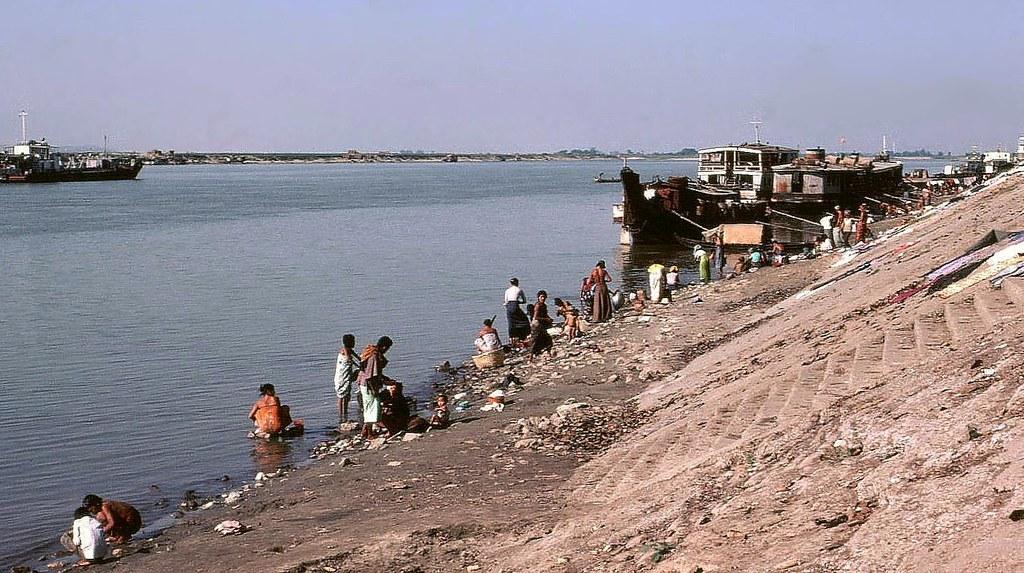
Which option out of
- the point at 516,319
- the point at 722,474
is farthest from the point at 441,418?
the point at 516,319

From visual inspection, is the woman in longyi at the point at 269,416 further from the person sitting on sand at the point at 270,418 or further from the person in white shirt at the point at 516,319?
the person in white shirt at the point at 516,319

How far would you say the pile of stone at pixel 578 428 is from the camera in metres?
12.0

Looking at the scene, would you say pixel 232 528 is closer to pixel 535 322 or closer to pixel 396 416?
pixel 396 416

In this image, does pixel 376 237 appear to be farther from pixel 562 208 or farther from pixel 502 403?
pixel 502 403

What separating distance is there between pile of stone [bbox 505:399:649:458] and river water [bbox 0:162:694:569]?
335 cm

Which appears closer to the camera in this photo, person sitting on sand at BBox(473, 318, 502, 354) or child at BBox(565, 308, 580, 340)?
person sitting on sand at BBox(473, 318, 502, 354)

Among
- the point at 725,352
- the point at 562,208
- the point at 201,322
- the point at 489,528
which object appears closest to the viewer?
the point at 489,528

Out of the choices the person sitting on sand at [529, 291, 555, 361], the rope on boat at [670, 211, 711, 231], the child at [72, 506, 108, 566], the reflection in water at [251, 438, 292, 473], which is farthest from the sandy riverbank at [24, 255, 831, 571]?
the rope on boat at [670, 211, 711, 231]

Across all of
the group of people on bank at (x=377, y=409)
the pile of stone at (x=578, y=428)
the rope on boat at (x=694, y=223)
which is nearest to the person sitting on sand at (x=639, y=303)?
the group of people on bank at (x=377, y=409)

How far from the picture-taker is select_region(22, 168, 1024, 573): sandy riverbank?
687cm

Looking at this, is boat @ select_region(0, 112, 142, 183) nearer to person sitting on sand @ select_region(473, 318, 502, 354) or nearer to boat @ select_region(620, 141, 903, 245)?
boat @ select_region(620, 141, 903, 245)

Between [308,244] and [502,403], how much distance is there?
124 feet

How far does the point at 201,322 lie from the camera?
2733 centimetres

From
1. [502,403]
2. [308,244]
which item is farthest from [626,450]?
[308,244]
